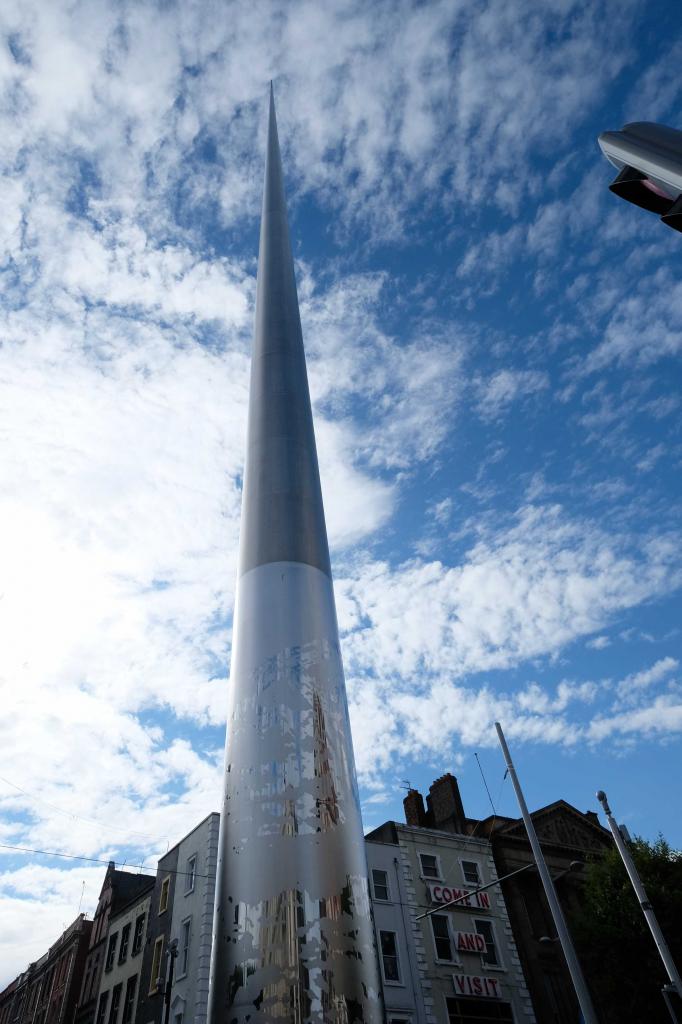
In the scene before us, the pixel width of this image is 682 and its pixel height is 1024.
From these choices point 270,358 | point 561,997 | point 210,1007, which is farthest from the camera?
point 561,997

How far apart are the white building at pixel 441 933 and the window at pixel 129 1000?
13.1 metres

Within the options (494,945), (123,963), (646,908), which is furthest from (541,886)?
(123,963)

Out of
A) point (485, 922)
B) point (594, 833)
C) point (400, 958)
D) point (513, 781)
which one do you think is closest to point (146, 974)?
point (400, 958)

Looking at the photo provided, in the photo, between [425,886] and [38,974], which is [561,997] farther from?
[38,974]

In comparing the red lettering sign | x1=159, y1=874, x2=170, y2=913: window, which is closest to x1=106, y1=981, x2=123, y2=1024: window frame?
x1=159, y1=874, x2=170, y2=913: window

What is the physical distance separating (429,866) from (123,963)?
56.5 ft

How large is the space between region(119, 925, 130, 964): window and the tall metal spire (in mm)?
37307

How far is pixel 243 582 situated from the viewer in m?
8.12

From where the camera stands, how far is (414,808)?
38.0m

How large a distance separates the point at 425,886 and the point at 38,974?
134 feet

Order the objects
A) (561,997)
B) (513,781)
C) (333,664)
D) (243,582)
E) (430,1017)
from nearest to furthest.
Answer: (333,664), (243,582), (513,781), (430,1017), (561,997)

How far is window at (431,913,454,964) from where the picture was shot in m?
30.2

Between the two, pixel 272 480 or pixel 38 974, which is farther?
pixel 38 974

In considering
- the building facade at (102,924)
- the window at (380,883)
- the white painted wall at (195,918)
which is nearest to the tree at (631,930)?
the window at (380,883)
